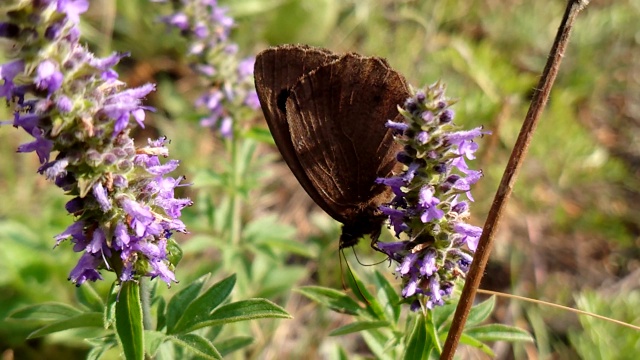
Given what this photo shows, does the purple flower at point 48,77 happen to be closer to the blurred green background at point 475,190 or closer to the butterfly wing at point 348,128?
the butterfly wing at point 348,128

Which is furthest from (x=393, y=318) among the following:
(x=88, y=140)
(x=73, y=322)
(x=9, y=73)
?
(x=9, y=73)

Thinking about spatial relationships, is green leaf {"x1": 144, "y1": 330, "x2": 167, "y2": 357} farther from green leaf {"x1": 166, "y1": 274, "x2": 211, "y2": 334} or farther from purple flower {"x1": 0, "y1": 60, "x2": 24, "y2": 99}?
purple flower {"x1": 0, "y1": 60, "x2": 24, "y2": 99}

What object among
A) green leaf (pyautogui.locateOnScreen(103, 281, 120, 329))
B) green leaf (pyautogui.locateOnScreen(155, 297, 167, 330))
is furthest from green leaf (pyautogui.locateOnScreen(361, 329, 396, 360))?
green leaf (pyautogui.locateOnScreen(103, 281, 120, 329))

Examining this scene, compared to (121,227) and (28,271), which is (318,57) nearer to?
(121,227)

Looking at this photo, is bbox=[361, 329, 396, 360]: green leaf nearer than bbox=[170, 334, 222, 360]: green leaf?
No

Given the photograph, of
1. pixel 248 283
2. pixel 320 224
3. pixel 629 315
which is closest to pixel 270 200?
pixel 320 224

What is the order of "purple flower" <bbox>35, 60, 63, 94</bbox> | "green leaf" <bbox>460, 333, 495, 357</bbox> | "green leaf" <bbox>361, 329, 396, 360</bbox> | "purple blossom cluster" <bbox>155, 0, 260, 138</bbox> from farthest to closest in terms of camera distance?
"purple blossom cluster" <bbox>155, 0, 260, 138</bbox>
"green leaf" <bbox>361, 329, 396, 360</bbox>
"green leaf" <bbox>460, 333, 495, 357</bbox>
"purple flower" <bbox>35, 60, 63, 94</bbox>

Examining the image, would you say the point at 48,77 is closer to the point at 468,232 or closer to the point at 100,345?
the point at 100,345
